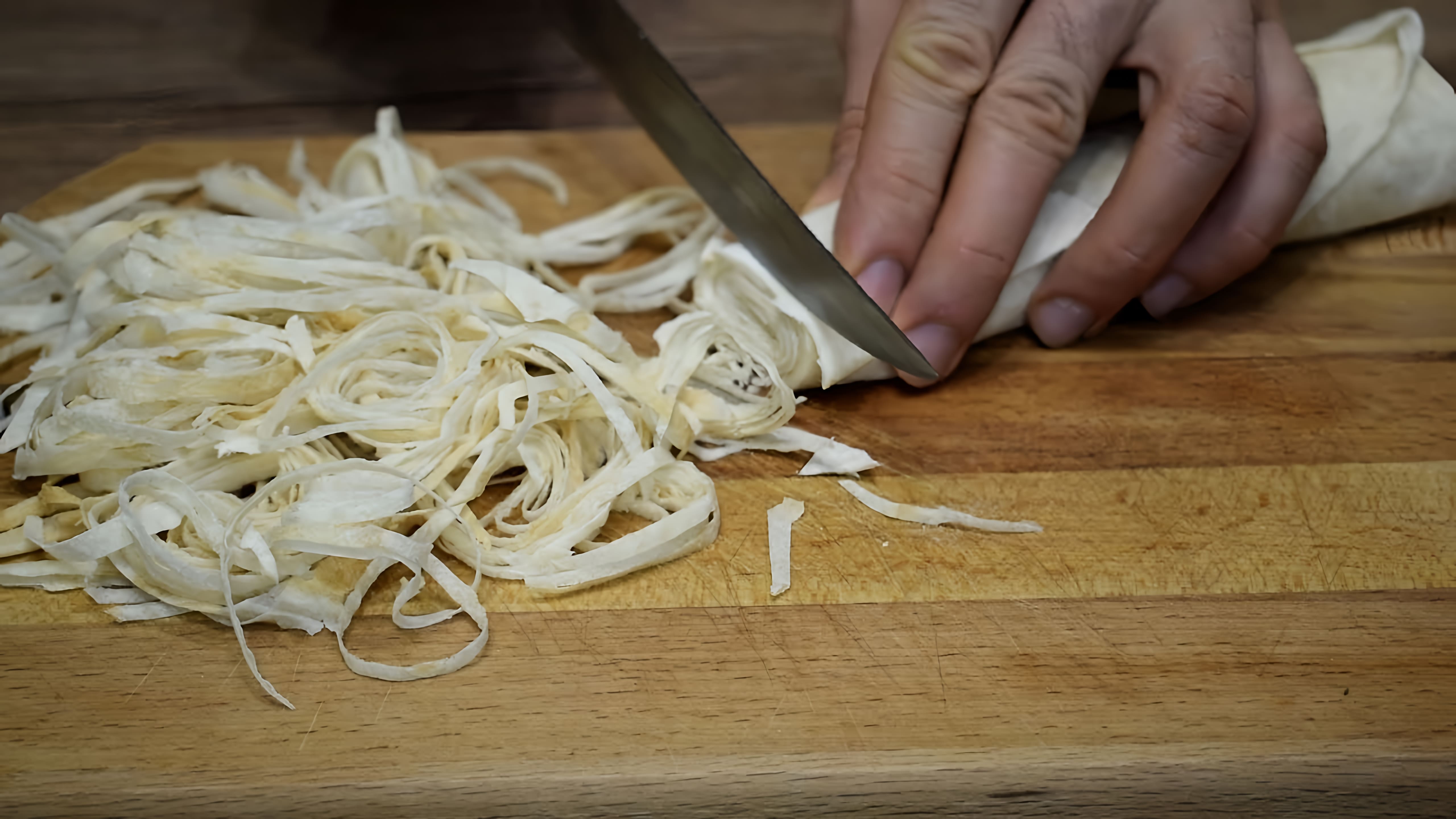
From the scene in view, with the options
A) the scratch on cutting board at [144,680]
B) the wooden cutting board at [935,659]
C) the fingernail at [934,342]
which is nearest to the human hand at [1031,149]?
the fingernail at [934,342]

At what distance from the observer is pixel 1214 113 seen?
49.9 inches

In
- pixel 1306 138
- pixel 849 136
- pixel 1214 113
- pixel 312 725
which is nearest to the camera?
pixel 312 725

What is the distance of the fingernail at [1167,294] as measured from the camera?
4.62ft

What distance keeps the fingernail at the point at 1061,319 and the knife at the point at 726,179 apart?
21cm

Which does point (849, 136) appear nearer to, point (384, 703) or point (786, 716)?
point (786, 716)

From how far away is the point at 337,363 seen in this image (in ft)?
3.99

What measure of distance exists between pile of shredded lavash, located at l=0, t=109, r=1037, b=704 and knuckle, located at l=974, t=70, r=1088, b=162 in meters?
0.36

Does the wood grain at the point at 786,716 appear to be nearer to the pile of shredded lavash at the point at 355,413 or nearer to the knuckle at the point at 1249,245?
the pile of shredded lavash at the point at 355,413

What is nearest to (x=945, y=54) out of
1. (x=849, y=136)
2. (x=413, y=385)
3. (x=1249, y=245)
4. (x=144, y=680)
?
(x=849, y=136)

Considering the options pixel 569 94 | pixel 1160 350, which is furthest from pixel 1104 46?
pixel 569 94

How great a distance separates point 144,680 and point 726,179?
2.92ft

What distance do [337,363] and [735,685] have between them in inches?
24.7

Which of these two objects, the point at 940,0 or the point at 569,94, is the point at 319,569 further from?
the point at 569,94

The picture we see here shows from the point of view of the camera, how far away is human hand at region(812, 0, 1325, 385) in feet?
4.10
